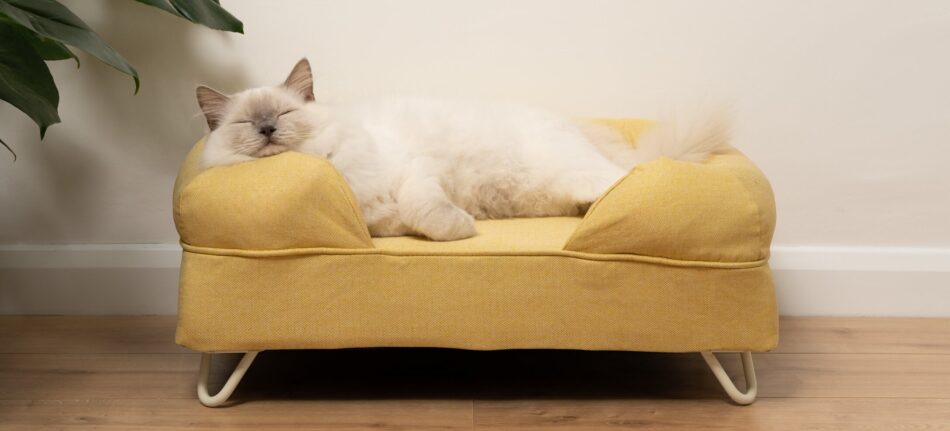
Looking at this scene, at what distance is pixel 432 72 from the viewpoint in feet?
8.38

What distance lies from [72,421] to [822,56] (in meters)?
2.23

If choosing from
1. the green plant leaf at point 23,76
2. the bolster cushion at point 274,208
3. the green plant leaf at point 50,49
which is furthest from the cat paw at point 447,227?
the green plant leaf at point 50,49

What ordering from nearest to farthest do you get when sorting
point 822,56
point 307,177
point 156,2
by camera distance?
point 307,177 < point 156,2 < point 822,56

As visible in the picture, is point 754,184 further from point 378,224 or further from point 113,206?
point 113,206

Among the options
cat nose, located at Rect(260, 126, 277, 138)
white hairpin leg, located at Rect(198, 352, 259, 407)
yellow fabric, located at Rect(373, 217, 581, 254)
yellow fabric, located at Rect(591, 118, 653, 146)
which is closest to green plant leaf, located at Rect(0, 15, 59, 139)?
cat nose, located at Rect(260, 126, 277, 138)

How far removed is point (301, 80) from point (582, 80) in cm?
95

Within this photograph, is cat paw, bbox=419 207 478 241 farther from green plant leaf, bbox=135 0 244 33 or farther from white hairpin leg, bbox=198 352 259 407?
green plant leaf, bbox=135 0 244 33

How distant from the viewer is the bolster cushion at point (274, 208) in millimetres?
1738

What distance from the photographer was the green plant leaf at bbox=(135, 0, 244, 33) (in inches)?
82.6

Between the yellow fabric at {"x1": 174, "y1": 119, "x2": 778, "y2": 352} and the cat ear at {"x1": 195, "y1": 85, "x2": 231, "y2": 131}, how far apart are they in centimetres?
21

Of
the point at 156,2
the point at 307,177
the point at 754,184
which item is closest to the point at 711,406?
the point at 754,184

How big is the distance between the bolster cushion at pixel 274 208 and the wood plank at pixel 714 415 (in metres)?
0.50

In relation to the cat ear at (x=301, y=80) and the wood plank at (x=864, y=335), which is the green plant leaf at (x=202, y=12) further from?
the wood plank at (x=864, y=335)

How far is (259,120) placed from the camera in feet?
6.18
